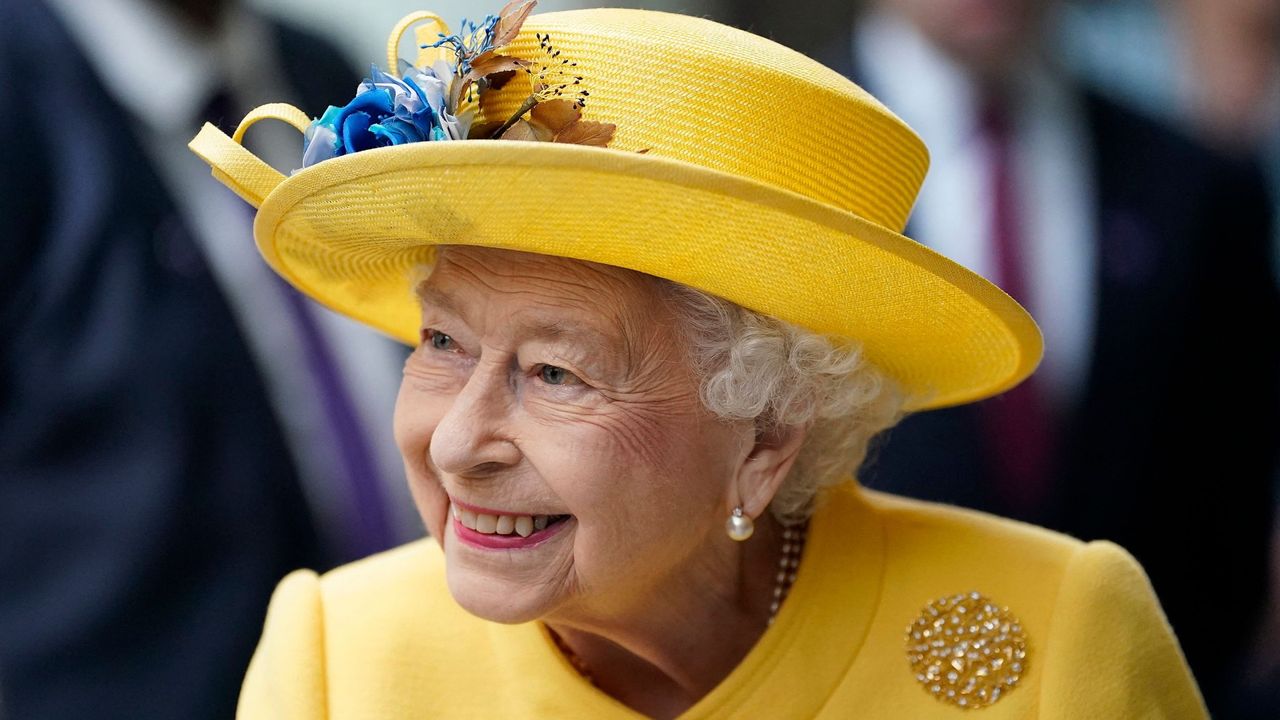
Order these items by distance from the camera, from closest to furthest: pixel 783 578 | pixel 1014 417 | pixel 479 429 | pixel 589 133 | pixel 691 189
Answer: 1. pixel 691 189
2. pixel 589 133
3. pixel 479 429
4. pixel 783 578
5. pixel 1014 417

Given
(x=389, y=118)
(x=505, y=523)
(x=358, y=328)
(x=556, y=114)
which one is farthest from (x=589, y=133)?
(x=358, y=328)

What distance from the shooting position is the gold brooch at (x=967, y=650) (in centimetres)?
230

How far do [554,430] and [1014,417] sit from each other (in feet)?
7.67

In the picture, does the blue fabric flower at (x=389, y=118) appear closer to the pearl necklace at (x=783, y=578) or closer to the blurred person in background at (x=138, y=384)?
the pearl necklace at (x=783, y=578)

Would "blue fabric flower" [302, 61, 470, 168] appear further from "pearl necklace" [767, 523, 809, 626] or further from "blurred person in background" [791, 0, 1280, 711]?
"blurred person in background" [791, 0, 1280, 711]

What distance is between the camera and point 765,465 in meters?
2.26

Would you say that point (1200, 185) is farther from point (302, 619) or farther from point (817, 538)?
point (302, 619)

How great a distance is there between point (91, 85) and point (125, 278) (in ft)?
1.68

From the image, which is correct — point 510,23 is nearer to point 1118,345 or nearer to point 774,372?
point 774,372

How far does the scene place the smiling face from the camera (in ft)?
6.73

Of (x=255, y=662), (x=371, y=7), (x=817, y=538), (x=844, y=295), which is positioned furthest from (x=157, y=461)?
(x=844, y=295)

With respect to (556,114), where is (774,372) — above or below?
below

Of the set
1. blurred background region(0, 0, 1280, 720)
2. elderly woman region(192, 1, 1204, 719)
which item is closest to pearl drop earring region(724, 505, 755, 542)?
elderly woman region(192, 1, 1204, 719)

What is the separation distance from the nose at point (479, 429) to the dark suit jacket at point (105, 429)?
175 centimetres
